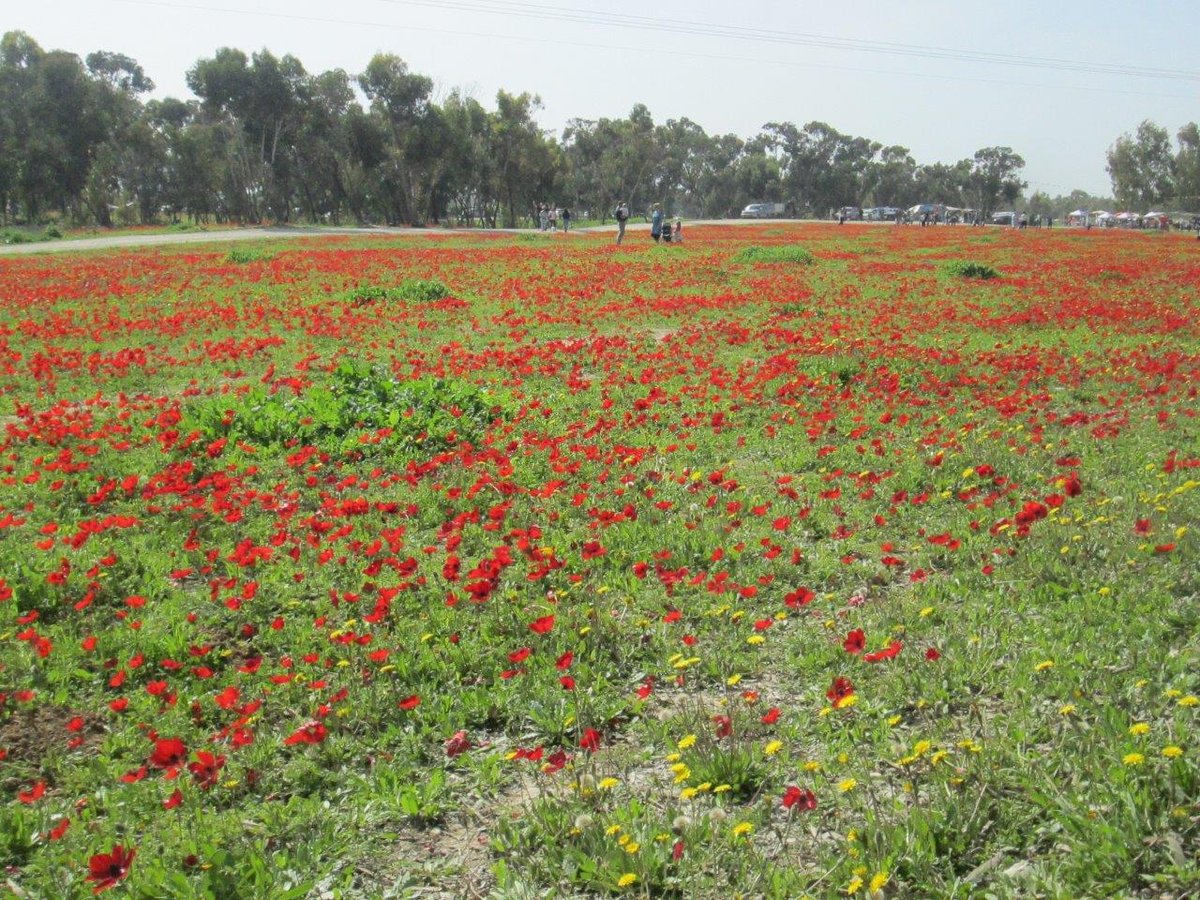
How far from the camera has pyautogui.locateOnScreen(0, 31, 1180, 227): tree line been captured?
2147 inches

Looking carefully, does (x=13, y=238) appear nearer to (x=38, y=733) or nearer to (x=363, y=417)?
(x=363, y=417)

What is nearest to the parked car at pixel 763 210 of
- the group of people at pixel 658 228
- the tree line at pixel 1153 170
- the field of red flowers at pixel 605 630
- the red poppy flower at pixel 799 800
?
the tree line at pixel 1153 170

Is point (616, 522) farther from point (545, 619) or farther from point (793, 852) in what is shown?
point (793, 852)

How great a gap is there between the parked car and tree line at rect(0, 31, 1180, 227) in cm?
1339

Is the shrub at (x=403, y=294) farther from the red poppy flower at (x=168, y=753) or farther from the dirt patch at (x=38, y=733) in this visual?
the red poppy flower at (x=168, y=753)

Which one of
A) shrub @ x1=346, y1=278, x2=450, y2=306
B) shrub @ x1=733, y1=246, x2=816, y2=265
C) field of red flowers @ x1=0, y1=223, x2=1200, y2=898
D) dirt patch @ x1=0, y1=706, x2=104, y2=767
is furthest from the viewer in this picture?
shrub @ x1=733, y1=246, x2=816, y2=265

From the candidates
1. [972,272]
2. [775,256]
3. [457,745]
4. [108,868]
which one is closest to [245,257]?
[775,256]

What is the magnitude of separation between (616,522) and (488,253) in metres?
24.9

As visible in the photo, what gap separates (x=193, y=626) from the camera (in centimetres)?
490

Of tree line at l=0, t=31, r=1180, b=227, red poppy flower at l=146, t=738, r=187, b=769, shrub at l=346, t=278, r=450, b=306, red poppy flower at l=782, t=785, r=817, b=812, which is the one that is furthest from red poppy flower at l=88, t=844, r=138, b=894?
tree line at l=0, t=31, r=1180, b=227

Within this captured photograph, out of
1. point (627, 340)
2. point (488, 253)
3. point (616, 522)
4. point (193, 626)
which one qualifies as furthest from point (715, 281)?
point (193, 626)

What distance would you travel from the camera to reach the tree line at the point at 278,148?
179 feet

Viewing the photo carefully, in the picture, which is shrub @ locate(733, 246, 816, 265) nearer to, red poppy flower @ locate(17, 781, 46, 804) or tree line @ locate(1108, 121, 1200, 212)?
red poppy flower @ locate(17, 781, 46, 804)

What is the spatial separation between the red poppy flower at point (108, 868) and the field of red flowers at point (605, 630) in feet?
0.05
